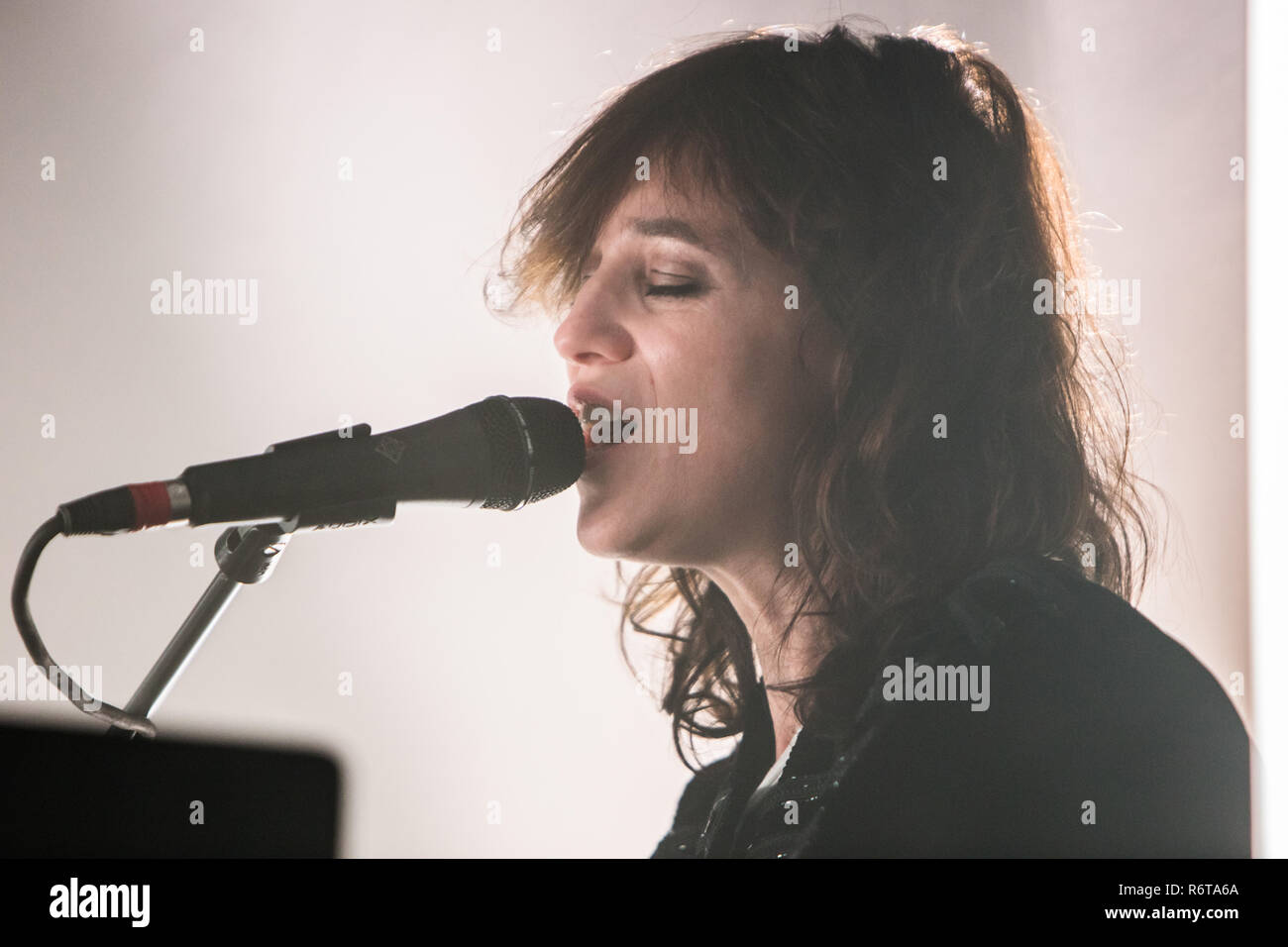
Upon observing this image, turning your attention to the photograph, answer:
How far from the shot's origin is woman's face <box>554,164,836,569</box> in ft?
3.80

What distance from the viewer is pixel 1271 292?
1309 millimetres

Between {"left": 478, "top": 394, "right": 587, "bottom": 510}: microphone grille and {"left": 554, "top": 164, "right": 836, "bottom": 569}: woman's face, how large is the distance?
148 mm

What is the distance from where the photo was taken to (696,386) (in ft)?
3.81

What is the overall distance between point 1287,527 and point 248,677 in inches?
50.6

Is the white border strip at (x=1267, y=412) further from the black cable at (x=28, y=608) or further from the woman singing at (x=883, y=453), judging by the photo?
the black cable at (x=28, y=608)

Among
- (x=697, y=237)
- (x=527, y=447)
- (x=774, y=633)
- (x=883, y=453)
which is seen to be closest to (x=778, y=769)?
(x=774, y=633)

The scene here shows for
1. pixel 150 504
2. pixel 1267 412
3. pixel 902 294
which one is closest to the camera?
pixel 150 504

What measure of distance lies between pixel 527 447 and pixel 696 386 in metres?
0.27

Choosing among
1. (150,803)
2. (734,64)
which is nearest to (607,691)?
(150,803)

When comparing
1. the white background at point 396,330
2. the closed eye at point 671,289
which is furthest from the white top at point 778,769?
the closed eye at point 671,289

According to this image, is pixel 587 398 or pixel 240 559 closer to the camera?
pixel 240 559

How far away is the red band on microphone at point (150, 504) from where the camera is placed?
0.78 m

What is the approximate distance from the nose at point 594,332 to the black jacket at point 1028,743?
0.45 meters

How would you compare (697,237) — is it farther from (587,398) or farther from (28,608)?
(28,608)
